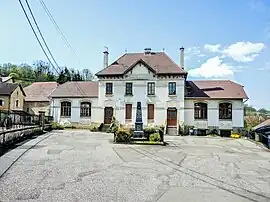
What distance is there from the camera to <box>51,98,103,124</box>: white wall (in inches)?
1425

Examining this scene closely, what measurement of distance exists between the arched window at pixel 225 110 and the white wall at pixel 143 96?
445 cm

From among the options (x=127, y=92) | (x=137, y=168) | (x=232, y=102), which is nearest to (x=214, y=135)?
(x=232, y=102)

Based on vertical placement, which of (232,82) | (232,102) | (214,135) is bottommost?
(214,135)

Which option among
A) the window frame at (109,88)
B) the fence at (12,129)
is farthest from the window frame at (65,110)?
the fence at (12,129)

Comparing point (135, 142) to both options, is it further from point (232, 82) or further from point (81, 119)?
point (232, 82)

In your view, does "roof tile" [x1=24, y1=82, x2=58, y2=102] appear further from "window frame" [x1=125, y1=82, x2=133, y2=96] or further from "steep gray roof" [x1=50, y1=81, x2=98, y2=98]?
"window frame" [x1=125, y1=82, x2=133, y2=96]

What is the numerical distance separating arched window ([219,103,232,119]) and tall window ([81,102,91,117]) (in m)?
15.8

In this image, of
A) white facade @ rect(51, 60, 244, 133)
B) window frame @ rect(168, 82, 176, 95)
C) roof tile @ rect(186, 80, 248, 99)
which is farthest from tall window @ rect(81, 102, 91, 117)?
roof tile @ rect(186, 80, 248, 99)

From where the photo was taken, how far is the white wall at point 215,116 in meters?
33.1

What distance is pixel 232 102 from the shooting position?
33312 mm

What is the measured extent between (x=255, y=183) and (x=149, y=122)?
25.6m

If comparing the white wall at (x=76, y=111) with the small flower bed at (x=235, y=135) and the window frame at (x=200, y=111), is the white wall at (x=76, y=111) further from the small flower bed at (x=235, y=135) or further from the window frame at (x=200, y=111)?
the small flower bed at (x=235, y=135)

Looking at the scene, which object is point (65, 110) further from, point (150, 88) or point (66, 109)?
point (150, 88)

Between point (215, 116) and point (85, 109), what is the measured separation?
51.8 feet
